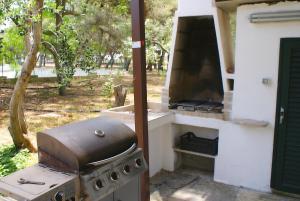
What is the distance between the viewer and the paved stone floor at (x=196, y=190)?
486cm

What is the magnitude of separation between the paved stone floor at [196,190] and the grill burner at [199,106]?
1239 millimetres

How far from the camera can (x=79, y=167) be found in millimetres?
2604

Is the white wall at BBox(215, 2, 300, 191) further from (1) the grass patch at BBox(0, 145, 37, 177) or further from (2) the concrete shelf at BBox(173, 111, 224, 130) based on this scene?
(1) the grass patch at BBox(0, 145, 37, 177)

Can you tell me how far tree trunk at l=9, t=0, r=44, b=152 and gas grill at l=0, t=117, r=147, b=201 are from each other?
4.41m

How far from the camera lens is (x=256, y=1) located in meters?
4.67

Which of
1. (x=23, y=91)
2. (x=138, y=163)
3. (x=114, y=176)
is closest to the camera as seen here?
(x=114, y=176)

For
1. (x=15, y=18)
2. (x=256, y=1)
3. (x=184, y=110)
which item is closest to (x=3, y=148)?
(x=15, y=18)

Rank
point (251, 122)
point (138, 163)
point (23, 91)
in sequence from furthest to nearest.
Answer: point (23, 91), point (251, 122), point (138, 163)

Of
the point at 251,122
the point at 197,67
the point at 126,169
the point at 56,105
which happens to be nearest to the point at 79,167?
the point at 126,169

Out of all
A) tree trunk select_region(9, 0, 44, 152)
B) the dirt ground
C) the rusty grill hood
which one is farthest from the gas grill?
the dirt ground

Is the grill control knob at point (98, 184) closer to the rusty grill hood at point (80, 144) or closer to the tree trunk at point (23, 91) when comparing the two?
the rusty grill hood at point (80, 144)

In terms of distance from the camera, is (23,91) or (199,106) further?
(23,91)

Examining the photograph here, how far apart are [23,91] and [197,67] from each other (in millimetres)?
4011

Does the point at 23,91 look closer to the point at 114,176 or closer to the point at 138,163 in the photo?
the point at 138,163
